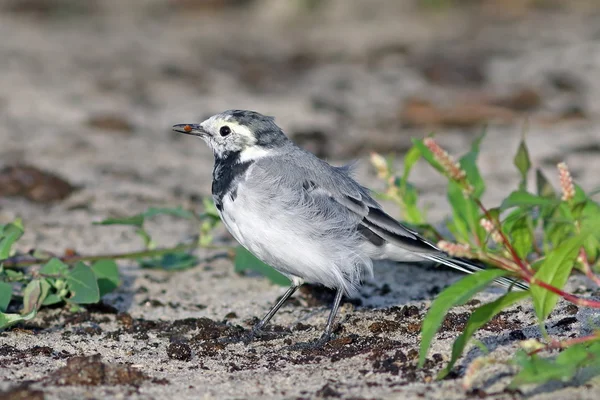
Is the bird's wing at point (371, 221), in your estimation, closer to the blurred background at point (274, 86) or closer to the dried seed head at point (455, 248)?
the dried seed head at point (455, 248)

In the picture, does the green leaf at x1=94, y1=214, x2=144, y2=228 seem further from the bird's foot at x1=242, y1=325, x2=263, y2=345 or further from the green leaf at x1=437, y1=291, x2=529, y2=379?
the green leaf at x1=437, y1=291, x2=529, y2=379

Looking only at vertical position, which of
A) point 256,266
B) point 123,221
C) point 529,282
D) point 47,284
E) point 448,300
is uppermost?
point 529,282

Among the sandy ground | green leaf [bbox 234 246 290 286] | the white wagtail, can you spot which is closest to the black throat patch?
the white wagtail

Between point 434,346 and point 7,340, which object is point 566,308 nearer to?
point 434,346

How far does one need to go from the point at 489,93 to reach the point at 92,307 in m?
7.19

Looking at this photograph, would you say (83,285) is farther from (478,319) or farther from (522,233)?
(522,233)

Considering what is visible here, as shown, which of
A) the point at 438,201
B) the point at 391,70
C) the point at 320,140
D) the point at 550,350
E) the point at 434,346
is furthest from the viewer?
the point at 391,70

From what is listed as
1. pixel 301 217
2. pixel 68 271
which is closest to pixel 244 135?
pixel 301 217

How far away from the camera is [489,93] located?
11453 mm

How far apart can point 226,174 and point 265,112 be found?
5.29 meters

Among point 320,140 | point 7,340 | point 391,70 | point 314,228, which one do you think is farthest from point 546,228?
point 391,70

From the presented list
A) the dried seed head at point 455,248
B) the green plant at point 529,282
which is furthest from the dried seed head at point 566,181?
the dried seed head at point 455,248

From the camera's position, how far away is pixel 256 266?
19.7ft

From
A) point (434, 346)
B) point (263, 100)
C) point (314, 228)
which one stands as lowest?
point (434, 346)
